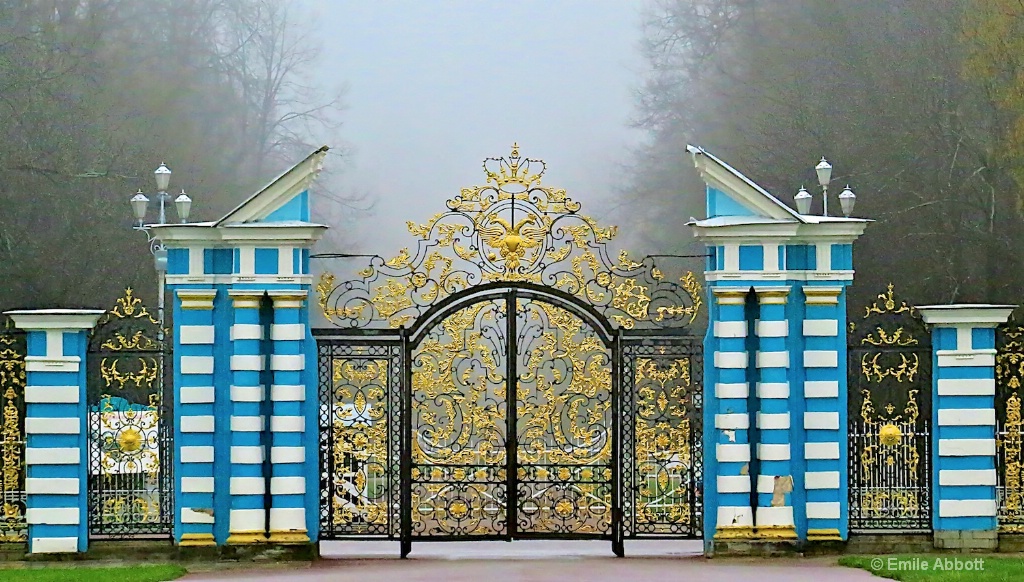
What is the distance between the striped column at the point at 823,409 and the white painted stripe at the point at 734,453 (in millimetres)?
520

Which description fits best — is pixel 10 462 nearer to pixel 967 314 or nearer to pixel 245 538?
pixel 245 538

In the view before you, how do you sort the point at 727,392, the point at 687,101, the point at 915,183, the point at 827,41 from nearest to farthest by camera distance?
the point at 727,392 → the point at 915,183 → the point at 827,41 → the point at 687,101

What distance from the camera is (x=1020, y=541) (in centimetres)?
1445

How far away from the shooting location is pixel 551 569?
44.8ft

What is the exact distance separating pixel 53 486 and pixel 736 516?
5.75 metres

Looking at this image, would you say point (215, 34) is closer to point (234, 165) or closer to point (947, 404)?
point (234, 165)

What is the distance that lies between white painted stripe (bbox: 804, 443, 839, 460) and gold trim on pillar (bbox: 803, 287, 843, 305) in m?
1.20

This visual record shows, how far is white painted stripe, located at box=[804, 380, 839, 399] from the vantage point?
1420 cm

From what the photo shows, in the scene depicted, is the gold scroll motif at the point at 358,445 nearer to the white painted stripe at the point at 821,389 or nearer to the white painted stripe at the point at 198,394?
the white painted stripe at the point at 198,394

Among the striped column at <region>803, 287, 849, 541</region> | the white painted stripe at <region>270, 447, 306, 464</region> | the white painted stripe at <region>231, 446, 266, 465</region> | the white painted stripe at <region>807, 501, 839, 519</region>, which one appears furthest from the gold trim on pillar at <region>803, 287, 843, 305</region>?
the white painted stripe at <region>231, 446, 266, 465</region>

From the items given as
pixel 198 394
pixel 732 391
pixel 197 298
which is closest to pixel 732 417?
pixel 732 391

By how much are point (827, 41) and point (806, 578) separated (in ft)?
63.7

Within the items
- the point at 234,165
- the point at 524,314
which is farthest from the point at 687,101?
the point at 524,314

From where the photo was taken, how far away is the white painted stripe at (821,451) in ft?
46.6
